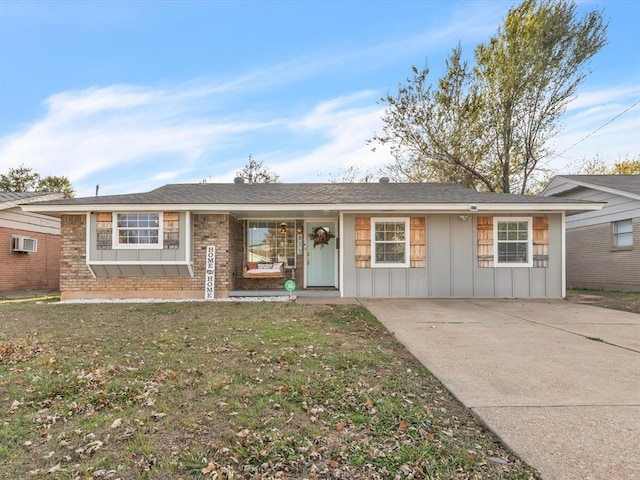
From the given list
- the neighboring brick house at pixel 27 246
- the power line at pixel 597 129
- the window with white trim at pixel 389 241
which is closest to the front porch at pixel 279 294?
the window with white trim at pixel 389 241

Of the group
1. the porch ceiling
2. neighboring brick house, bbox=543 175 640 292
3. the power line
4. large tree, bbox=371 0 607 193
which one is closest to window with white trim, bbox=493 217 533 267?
the porch ceiling

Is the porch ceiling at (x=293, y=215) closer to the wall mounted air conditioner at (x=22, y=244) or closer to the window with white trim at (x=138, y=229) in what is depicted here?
the window with white trim at (x=138, y=229)

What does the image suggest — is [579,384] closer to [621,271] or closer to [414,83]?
[621,271]

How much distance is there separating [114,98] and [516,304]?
14851 millimetres

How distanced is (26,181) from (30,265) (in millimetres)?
20768

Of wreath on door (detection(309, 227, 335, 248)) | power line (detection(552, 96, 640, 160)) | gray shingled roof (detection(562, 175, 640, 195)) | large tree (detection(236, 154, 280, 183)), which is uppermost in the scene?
large tree (detection(236, 154, 280, 183))

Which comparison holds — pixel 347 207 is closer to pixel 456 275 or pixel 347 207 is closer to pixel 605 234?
pixel 456 275

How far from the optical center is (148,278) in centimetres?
963

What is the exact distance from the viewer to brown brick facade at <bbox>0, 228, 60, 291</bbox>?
41.6 ft

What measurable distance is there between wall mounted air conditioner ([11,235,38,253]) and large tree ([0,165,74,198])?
709 inches

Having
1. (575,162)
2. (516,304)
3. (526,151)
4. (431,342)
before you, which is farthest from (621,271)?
(575,162)

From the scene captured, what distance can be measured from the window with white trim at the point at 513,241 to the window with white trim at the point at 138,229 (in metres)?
8.70

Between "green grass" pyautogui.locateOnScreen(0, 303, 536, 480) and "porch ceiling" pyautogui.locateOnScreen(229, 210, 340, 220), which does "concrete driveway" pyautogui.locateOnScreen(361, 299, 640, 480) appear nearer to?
"green grass" pyautogui.locateOnScreen(0, 303, 536, 480)

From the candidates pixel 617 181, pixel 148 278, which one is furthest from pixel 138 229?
pixel 617 181
